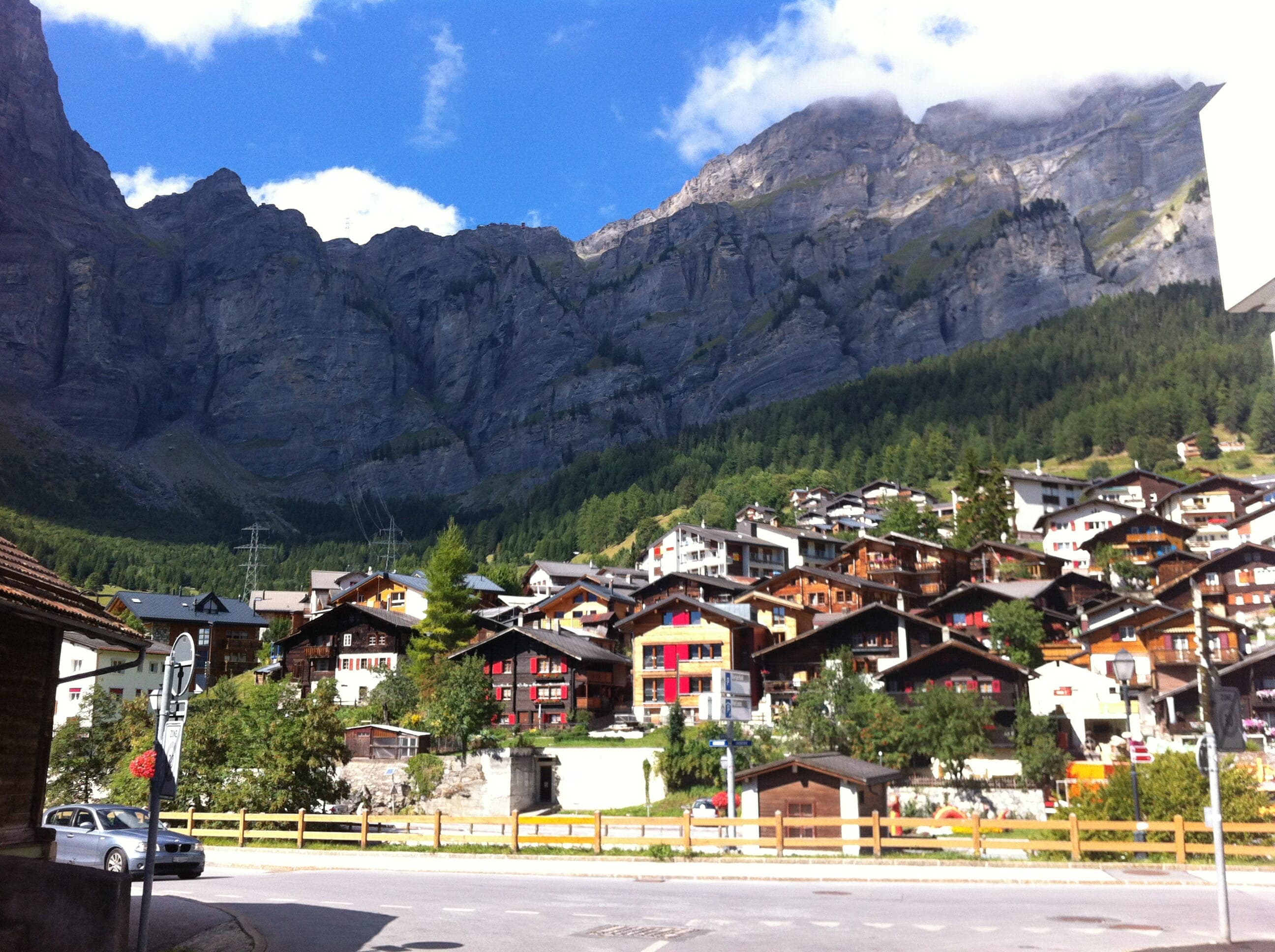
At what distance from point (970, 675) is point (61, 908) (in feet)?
190

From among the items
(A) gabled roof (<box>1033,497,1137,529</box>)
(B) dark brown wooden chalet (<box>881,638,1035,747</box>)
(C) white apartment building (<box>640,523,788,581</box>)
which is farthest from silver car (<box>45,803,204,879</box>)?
(A) gabled roof (<box>1033,497,1137,529</box>)

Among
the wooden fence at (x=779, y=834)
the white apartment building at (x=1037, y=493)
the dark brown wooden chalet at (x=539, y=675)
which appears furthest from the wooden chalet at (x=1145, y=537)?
the wooden fence at (x=779, y=834)

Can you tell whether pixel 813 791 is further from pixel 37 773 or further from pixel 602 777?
pixel 37 773

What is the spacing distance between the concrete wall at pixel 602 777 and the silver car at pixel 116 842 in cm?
3335

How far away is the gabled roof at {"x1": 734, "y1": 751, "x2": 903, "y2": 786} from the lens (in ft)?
124

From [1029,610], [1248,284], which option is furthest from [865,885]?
[1029,610]

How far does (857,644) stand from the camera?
75.4 meters

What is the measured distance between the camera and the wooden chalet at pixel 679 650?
73.6m

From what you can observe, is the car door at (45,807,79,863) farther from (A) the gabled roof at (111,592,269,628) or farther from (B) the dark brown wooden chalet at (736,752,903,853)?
(A) the gabled roof at (111,592,269,628)

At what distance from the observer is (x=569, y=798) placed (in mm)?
61094

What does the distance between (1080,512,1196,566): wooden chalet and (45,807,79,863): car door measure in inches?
4253

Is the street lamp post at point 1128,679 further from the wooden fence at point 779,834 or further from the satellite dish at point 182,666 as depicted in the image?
the satellite dish at point 182,666

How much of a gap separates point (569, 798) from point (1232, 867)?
39847 mm

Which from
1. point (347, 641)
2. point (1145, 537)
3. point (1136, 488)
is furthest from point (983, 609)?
point (1136, 488)
